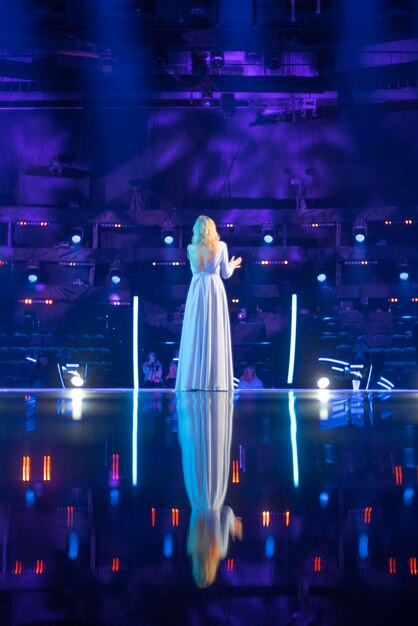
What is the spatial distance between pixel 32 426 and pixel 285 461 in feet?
4.73

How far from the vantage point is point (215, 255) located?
6465 millimetres

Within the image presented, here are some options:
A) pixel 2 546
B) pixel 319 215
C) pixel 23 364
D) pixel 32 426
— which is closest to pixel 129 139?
pixel 319 215

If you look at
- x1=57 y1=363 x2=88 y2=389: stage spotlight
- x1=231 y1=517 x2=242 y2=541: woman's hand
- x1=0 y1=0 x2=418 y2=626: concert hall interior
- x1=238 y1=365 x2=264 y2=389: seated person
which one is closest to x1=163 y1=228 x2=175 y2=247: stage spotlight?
x1=0 y1=0 x2=418 y2=626: concert hall interior

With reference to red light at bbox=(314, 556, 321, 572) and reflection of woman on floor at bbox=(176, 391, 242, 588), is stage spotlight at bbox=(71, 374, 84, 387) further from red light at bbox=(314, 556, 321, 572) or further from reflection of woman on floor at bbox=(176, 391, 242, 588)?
red light at bbox=(314, 556, 321, 572)

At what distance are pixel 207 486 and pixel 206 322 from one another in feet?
14.7

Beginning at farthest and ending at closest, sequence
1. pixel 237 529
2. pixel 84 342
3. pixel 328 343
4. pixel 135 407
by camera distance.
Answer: pixel 84 342 < pixel 328 343 < pixel 135 407 < pixel 237 529

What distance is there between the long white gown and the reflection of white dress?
1.74 metres

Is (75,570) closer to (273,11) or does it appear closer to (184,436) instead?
(184,436)

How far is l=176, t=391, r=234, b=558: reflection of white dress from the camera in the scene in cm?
162

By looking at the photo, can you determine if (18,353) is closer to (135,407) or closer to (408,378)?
(408,378)

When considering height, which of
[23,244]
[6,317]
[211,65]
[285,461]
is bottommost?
[285,461]

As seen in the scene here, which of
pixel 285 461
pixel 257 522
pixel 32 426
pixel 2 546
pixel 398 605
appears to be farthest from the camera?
pixel 32 426

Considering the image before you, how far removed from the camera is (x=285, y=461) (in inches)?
97.7

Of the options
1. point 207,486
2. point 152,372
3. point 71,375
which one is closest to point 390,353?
point 152,372
